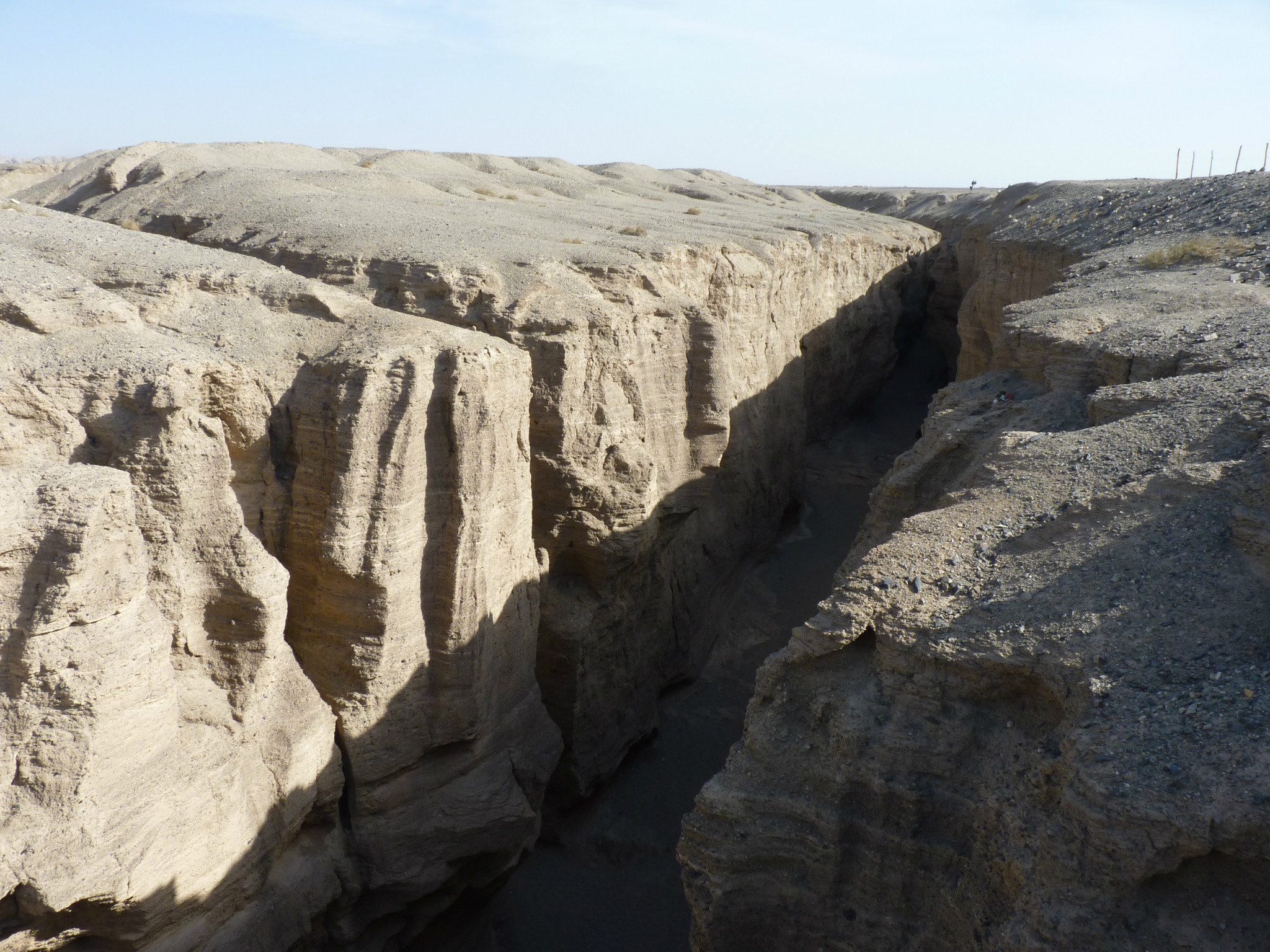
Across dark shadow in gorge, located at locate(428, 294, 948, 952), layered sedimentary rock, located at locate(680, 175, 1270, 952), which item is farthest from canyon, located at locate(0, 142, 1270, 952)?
dark shadow in gorge, located at locate(428, 294, 948, 952)

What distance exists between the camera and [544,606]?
1146cm

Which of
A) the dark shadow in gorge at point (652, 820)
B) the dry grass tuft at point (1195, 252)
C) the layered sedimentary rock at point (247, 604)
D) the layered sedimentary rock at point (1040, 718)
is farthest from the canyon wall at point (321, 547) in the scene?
the dry grass tuft at point (1195, 252)

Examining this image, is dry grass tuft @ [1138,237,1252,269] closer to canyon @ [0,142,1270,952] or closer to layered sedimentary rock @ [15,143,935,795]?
canyon @ [0,142,1270,952]

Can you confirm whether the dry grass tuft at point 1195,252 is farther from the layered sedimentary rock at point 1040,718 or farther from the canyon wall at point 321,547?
the canyon wall at point 321,547

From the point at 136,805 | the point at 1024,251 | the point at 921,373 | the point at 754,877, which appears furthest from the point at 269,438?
the point at 921,373

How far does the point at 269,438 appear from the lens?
831 cm

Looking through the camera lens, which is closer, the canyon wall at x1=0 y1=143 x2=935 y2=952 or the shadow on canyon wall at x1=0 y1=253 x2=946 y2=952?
the canyon wall at x1=0 y1=143 x2=935 y2=952

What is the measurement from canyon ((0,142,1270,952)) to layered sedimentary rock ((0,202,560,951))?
0.11ft

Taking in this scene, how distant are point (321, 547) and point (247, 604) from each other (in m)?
0.85

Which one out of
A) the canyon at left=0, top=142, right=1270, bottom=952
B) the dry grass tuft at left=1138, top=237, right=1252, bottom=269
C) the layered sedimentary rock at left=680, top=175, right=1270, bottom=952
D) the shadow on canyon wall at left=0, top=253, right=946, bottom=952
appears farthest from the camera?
the dry grass tuft at left=1138, top=237, right=1252, bottom=269

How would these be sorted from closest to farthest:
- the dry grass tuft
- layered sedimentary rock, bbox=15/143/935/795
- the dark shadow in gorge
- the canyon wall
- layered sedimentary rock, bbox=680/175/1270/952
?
layered sedimentary rock, bbox=680/175/1270/952, the canyon wall, layered sedimentary rock, bbox=15/143/935/795, the dark shadow in gorge, the dry grass tuft

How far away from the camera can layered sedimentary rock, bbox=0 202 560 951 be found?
20.6 ft

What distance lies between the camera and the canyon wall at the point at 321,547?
6.44m

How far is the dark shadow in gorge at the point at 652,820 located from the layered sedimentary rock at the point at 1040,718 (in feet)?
16.1
